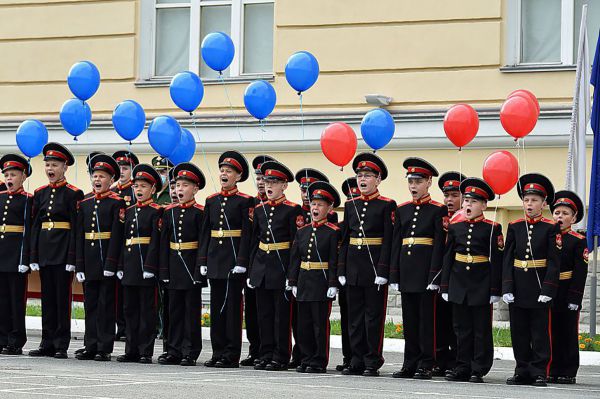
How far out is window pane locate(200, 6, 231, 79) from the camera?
18859 mm

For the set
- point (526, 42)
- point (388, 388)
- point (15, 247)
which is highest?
point (526, 42)

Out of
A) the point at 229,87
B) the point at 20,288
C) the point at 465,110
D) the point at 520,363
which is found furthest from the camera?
the point at 229,87

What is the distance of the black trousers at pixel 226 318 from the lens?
12.9m

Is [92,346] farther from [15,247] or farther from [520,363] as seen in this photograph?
[520,363]

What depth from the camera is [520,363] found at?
1188 centimetres

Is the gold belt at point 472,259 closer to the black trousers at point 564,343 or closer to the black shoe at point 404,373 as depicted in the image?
the black trousers at point 564,343

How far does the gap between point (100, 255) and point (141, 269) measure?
1.32 feet

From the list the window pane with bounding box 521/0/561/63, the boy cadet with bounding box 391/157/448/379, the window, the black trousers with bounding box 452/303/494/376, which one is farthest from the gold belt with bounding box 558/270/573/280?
the window

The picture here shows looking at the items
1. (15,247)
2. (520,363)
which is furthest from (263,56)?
(520,363)

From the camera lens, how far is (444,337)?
1245 centimetres

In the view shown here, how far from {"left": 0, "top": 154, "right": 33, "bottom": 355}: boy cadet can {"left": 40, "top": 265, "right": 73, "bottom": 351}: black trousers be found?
0.22 metres

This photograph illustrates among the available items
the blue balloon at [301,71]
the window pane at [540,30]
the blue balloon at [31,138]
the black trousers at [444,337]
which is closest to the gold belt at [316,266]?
the black trousers at [444,337]

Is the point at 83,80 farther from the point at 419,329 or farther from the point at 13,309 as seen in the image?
the point at 419,329

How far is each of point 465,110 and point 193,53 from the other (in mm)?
6863
